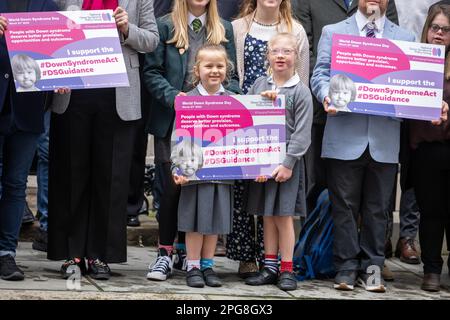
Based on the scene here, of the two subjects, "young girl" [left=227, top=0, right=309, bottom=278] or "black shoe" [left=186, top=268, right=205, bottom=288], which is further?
"young girl" [left=227, top=0, right=309, bottom=278]

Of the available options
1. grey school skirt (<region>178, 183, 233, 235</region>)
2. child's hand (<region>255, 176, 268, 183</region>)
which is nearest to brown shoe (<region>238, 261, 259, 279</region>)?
grey school skirt (<region>178, 183, 233, 235</region>)

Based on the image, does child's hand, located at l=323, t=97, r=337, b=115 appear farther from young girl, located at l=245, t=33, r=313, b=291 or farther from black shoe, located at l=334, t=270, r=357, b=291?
black shoe, located at l=334, t=270, r=357, b=291

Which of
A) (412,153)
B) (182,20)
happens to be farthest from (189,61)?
(412,153)

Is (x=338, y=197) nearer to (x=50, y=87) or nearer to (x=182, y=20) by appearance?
(x=182, y=20)

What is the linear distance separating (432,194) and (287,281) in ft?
3.97

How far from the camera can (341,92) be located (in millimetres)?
6801

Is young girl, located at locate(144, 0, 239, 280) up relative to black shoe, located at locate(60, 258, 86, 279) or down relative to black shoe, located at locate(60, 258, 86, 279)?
up

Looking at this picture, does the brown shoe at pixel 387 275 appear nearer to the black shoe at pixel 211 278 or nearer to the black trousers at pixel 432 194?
the black trousers at pixel 432 194

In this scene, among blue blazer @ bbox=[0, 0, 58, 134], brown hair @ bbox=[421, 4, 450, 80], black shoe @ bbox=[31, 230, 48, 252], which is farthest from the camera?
black shoe @ bbox=[31, 230, 48, 252]

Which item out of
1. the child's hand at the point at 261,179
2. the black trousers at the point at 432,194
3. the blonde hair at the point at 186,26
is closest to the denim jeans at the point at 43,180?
the blonde hair at the point at 186,26

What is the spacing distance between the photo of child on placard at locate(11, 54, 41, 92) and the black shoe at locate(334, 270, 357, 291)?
7.85 ft

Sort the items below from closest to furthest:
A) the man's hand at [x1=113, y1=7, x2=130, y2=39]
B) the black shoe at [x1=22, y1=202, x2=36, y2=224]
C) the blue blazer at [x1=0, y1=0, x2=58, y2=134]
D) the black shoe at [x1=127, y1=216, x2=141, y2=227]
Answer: the blue blazer at [x1=0, y1=0, x2=58, y2=134], the man's hand at [x1=113, y1=7, x2=130, y2=39], the black shoe at [x1=22, y1=202, x2=36, y2=224], the black shoe at [x1=127, y1=216, x2=141, y2=227]

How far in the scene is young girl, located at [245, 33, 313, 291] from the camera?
684 cm

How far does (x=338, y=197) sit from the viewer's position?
713 centimetres
